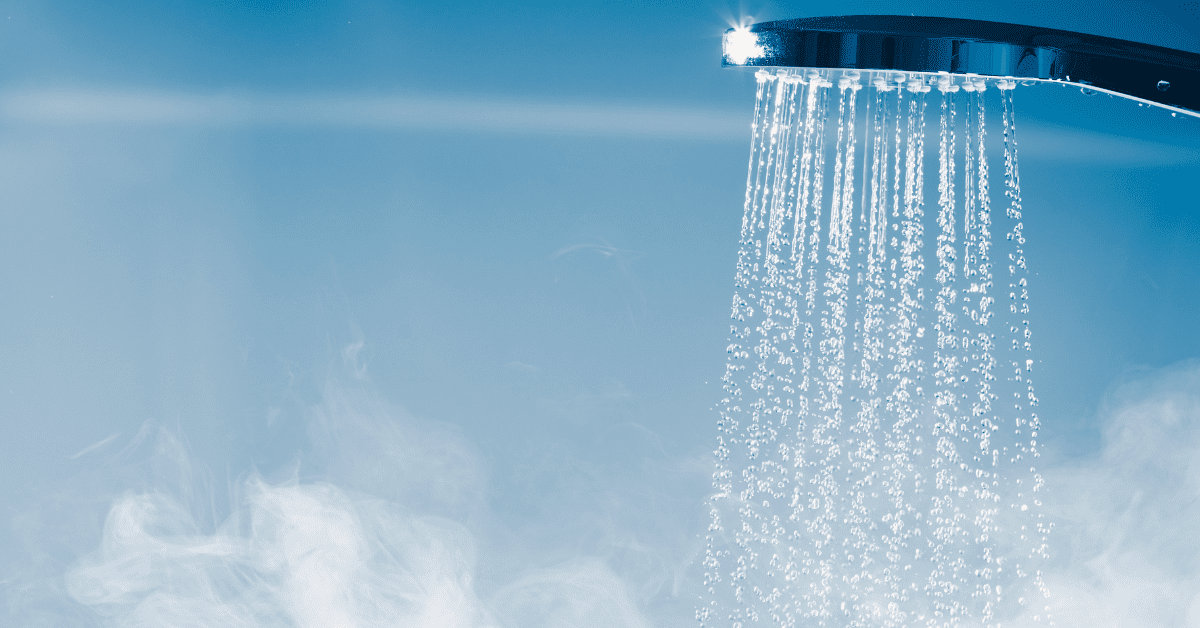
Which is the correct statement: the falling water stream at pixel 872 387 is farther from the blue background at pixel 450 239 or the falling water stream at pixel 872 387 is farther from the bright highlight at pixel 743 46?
the bright highlight at pixel 743 46

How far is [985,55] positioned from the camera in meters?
1.30

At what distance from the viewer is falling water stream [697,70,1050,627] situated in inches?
85.7

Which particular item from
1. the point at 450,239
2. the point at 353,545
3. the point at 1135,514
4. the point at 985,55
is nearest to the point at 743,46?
the point at 985,55

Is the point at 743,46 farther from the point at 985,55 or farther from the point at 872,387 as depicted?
the point at 872,387

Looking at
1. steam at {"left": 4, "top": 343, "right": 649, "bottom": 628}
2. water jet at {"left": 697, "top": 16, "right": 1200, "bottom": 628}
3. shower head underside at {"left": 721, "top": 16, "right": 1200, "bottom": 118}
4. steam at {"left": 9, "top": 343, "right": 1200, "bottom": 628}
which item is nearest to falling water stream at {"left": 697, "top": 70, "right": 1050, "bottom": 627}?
water jet at {"left": 697, "top": 16, "right": 1200, "bottom": 628}

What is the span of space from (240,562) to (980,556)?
1.57 m

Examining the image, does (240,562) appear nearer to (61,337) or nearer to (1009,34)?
(61,337)

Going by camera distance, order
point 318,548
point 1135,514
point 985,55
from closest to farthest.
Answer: point 985,55, point 318,548, point 1135,514

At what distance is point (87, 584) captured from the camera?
6.70 feet

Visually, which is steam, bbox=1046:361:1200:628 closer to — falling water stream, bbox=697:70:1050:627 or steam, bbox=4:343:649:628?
falling water stream, bbox=697:70:1050:627

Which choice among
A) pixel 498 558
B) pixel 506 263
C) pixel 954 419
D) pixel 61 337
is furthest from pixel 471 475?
pixel 954 419

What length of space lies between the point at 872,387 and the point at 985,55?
104 cm

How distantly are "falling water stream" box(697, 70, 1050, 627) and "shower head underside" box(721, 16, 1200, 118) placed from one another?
2.74ft

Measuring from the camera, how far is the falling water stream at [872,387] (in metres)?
2.18
